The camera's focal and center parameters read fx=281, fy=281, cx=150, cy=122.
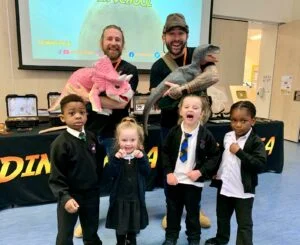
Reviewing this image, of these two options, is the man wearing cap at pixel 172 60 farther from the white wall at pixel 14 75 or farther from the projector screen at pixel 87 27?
the white wall at pixel 14 75

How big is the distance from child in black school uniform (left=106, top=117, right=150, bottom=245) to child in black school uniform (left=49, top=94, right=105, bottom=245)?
11 centimetres

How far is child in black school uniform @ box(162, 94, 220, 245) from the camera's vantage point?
158 cm

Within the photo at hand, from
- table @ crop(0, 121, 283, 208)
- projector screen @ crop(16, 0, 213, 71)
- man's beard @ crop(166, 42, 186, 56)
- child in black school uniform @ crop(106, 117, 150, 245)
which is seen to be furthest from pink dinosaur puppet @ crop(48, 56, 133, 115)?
projector screen @ crop(16, 0, 213, 71)

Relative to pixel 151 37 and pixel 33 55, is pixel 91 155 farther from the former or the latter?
pixel 151 37

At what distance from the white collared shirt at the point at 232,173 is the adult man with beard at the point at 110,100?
0.65 metres

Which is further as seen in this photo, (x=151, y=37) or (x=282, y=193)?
(x=151, y=37)

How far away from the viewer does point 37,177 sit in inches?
89.7

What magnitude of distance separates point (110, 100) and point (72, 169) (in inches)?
17.5

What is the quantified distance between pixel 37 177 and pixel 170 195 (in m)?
1.18

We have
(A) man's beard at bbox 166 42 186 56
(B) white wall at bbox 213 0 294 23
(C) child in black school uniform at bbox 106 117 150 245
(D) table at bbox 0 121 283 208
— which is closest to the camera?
(C) child in black school uniform at bbox 106 117 150 245

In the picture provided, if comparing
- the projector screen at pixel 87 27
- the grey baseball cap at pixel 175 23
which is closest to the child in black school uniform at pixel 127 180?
the grey baseball cap at pixel 175 23

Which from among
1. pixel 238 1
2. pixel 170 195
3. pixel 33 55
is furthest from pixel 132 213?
pixel 238 1

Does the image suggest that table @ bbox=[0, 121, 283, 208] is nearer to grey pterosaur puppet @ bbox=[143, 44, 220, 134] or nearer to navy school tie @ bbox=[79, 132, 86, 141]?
navy school tie @ bbox=[79, 132, 86, 141]

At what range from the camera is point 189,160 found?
163 cm
